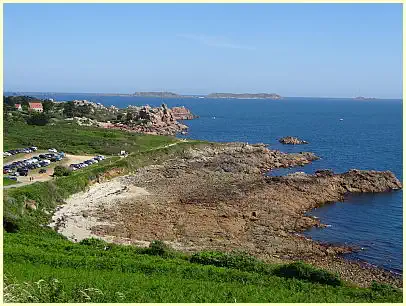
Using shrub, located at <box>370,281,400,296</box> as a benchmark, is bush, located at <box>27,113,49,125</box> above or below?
above

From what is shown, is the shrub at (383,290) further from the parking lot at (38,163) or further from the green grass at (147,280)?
the parking lot at (38,163)

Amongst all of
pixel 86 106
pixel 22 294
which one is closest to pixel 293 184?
pixel 22 294

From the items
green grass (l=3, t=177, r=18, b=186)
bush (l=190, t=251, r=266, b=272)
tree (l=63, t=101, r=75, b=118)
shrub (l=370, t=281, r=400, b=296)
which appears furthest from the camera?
tree (l=63, t=101, r=75, b=118)

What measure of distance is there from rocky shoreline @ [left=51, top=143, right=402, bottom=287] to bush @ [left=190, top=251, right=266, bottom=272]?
428 cm

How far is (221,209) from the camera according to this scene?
38188 millimetres

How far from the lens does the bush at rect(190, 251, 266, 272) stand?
2278 cm

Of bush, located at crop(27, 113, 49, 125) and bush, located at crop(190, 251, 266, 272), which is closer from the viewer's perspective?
bush, located at crop(190, 251, 266, 272)

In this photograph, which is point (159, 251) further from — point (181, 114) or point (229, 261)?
point (181, 114)

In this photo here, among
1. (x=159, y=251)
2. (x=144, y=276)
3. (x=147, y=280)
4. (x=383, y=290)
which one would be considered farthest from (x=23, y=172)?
(x=383, y=290)

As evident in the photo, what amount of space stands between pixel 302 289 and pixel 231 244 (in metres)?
10.2

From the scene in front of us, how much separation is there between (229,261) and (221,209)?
1465 centimetres

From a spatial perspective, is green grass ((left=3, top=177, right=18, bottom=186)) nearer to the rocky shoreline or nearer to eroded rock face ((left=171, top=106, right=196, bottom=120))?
the rocky shoreline

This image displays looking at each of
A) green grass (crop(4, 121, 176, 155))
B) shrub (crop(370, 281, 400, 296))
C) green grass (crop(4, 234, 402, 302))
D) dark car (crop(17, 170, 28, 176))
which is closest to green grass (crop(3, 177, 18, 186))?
dark car (crop(17, 170, 28, 176))

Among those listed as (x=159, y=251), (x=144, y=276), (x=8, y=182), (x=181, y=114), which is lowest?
(x=159, y=251)
